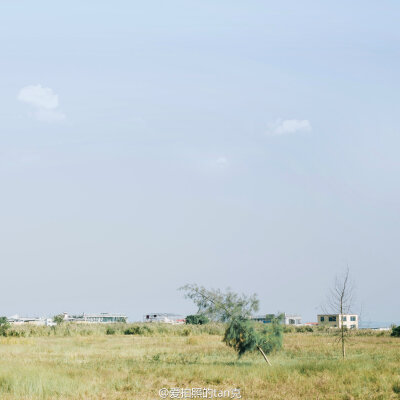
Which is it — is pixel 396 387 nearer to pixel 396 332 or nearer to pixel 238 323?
pixel 238 323

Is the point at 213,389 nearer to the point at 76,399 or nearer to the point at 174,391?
the point at 174,391

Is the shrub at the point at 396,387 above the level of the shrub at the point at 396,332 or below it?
above

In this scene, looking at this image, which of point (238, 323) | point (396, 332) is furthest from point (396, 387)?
point (396, 332)

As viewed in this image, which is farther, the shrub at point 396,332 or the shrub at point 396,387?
the shrub at point 396,332

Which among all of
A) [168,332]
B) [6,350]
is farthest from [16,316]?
[6,350]

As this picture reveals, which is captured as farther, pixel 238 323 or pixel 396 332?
pixel 396 332

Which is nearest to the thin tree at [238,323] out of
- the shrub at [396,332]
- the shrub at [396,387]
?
the shrub at [396,387]

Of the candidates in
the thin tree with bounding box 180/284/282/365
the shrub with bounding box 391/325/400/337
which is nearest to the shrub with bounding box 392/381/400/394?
the thin tree with bounding box 180/284/282/365

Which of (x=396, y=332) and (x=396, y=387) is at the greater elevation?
(x=396, y=387)

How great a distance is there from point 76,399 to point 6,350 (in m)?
21.5

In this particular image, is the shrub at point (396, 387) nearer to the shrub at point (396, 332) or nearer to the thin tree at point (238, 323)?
the thin tree at point (238, 323)

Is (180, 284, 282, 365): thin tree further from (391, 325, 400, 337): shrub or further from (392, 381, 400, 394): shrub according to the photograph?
(391, 325, 400, 337): shrub

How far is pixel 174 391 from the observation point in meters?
18.7

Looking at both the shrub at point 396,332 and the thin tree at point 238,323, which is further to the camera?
the shrub at point 396,332
